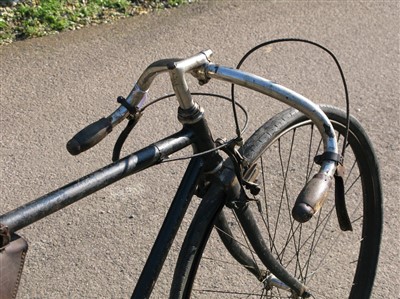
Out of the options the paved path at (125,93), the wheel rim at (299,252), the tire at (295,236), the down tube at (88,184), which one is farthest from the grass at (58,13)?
the down tube at (88,184)

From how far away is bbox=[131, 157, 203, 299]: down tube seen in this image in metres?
2.15

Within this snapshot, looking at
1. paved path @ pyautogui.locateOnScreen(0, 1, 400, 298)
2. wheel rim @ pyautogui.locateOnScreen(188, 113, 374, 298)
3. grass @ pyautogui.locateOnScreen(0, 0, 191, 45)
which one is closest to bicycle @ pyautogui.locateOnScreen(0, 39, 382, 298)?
wheel rim @ pyautogui.locateOnScreen(188, 113, 374, 298)

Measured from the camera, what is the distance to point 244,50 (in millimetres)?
5289

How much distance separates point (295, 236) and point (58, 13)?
8.47 ft

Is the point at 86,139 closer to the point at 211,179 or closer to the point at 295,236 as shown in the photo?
the point at 211,179

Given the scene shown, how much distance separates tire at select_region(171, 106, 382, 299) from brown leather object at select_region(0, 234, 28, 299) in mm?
556

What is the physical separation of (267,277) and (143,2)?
133 inches

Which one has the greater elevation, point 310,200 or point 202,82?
point 202,82

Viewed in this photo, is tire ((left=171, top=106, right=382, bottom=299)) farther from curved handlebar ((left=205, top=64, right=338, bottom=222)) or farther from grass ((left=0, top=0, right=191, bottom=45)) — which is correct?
grass ((left=0, top=0, right=191, bottom=45))

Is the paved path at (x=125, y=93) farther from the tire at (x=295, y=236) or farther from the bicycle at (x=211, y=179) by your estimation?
the bicycle at (x=211, y=179)

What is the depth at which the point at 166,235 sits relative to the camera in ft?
7.15

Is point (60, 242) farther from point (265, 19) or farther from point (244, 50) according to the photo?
point (265, 19)

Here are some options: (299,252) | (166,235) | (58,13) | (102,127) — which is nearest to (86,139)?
(102,127)

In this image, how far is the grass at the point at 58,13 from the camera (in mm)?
5273
